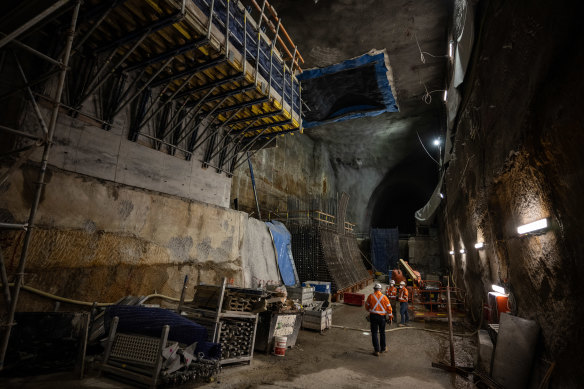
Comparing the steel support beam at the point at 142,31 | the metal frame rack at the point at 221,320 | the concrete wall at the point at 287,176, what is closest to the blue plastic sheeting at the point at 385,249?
the concrete wall at the point at 287,176

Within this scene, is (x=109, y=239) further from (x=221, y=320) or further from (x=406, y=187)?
(x=406, y=187)

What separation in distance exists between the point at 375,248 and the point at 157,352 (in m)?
20.2

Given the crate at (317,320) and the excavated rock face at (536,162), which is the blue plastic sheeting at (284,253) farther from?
the excavated rock face at (536,162)

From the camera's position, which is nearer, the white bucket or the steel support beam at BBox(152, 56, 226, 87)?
the white bucket

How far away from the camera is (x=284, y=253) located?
1151 cm

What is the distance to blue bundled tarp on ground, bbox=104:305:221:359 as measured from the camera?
383cm

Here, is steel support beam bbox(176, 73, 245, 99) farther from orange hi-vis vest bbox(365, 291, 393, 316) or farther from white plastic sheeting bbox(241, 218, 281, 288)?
orange hi-vis vest bbox(365, 291, 393, 316)

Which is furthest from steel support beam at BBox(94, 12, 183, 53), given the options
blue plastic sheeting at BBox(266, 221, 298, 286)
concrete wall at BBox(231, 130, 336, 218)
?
concrete wall at BBox(231, 130, 336, 218)

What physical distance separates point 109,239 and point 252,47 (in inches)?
248

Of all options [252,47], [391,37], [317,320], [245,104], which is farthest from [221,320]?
[391,37]

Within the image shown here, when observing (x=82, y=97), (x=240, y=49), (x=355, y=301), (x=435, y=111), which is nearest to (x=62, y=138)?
(x=82, y=97)

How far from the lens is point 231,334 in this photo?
189 inches

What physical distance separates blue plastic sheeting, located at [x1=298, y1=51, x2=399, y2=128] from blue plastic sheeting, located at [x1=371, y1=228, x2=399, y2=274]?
38.2ft

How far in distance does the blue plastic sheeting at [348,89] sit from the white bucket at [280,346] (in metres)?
9.29
